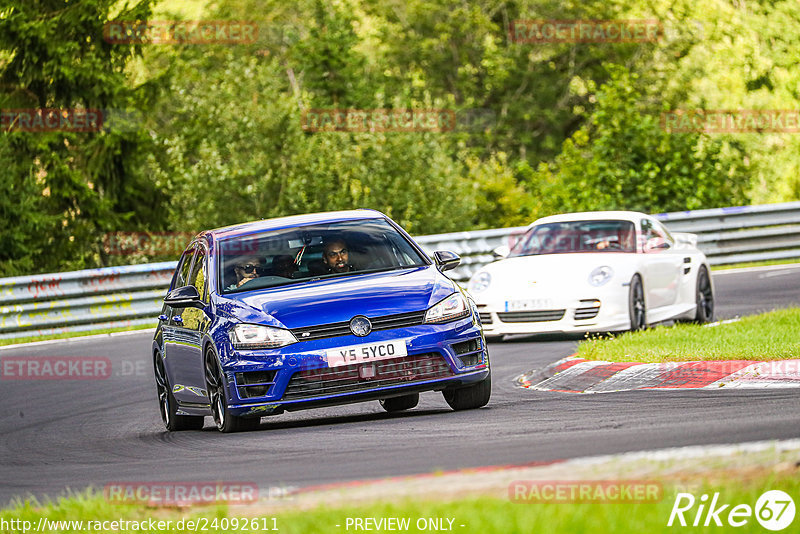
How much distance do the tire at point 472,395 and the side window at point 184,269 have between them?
2.73 metres

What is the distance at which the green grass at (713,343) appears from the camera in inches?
443

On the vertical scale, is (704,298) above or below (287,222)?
below

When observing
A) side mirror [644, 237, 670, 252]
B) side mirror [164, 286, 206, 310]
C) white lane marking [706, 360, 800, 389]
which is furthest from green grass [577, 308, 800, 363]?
side mirror [164, 286, 206, 310]

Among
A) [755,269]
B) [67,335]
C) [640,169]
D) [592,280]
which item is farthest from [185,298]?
[640,169]

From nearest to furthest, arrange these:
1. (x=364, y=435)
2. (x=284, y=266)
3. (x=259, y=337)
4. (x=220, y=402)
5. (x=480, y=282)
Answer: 1. (x=364, y=435)
2. (x=259, y=337)
3. (x=220, y=402)
4. (x=284, y=266)
5. (x=480, y=282)

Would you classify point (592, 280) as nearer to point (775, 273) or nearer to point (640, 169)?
point (775, 273)

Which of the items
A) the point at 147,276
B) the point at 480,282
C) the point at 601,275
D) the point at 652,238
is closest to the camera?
the point at 601,275

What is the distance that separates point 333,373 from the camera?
9.40 m

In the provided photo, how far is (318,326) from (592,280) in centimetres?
643

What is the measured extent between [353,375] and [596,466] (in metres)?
3.59

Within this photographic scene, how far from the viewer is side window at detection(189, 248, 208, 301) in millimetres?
10711

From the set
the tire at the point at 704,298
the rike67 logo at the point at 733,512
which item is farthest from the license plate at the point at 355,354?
the tire at the point at 704,298

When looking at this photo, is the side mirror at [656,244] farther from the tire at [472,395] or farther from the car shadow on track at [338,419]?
the tire at [472,395]

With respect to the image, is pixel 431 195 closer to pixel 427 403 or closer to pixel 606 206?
pixel 606 206
